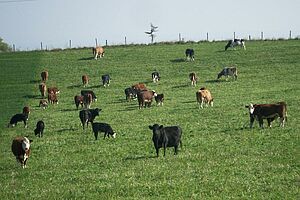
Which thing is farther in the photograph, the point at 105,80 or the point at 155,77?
the point at 155,77

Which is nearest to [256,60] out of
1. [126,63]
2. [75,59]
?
[126,63]

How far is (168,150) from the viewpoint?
20.3 meters

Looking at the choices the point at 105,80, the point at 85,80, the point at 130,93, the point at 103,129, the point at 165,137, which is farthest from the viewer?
the point at 85,80

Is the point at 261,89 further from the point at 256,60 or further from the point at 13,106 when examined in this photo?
the point at 13,106

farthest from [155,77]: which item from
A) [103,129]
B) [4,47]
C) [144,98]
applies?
[4,47]

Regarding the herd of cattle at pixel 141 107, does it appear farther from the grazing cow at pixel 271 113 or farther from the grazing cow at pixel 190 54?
the grazing cow at pixel 190 54

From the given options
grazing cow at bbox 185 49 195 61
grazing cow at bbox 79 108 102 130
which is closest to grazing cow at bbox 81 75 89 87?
grazing cow at bbox 185 49 195 61

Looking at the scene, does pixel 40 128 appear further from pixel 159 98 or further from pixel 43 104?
pixel 43 104

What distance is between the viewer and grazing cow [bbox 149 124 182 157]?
18906 millimetres

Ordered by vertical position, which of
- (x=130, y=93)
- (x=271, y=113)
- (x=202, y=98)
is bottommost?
(x=271, y=113)

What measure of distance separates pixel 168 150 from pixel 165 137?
1.35 meters

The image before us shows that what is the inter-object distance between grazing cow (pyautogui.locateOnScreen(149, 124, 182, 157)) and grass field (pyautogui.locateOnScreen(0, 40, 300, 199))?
0.58 metres

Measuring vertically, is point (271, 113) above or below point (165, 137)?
above

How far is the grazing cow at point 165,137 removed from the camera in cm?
1891
